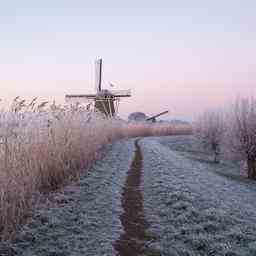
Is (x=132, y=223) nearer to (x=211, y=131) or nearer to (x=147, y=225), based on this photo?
(x=147, y=225)

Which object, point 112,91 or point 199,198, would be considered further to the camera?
point 112,91

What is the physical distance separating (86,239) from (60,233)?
0.42m

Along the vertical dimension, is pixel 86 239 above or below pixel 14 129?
below

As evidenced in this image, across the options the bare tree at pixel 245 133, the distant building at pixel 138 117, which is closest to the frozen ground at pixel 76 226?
the bare tree at pixel 245 133

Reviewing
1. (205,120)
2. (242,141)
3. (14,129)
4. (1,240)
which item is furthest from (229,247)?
(205,120)

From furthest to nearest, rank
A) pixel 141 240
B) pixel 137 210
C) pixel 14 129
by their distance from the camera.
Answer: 1. pixel 137 210
2. pixel 14 129
3. pixel 141 240

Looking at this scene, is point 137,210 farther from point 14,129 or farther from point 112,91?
point 112,91

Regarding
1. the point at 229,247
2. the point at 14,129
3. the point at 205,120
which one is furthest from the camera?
the point at 205,120

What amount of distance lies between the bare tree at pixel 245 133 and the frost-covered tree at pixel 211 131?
255 inches

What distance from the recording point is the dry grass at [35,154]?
17.7 ft

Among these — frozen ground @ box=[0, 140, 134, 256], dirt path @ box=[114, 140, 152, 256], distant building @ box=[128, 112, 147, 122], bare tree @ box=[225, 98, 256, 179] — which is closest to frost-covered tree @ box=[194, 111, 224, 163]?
bare tree @ box=[225, 98, 256, 179]

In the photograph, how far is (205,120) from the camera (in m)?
27.6

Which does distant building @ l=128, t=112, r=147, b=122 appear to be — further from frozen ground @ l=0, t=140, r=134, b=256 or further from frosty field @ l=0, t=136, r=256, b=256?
frozen ground @ l=0, t=140, r=134, b=256

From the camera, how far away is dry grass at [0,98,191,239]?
541 cm
